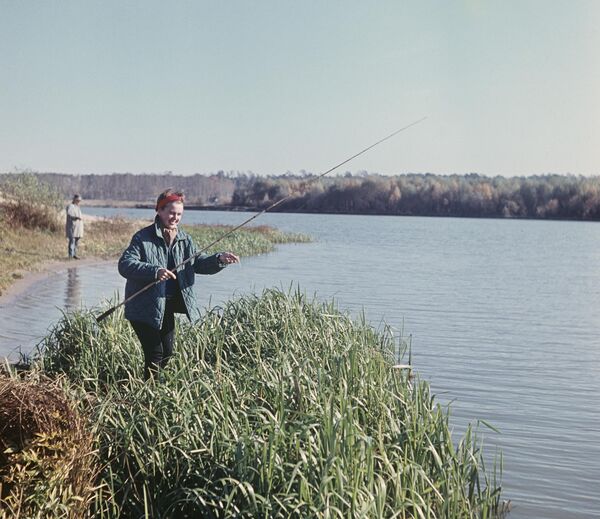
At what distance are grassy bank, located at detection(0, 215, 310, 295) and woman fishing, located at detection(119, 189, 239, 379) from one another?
13457mm

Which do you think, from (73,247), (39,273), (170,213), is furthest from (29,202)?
(170,213)

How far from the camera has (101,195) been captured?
581 feet

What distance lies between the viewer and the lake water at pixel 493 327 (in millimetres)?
8750

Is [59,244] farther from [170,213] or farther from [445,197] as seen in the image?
[445,197]

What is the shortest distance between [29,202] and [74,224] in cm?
585

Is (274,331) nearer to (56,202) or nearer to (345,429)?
(345,429)

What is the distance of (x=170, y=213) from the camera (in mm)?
7109

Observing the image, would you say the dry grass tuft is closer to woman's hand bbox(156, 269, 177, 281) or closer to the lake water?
woman's hand bbox(156, 269, 177, 281)

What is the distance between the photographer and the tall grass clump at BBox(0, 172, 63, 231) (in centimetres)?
3075

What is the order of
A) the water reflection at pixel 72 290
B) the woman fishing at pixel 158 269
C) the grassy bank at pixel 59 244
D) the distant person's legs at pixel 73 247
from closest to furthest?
the woman fishing at pixel 158 269
the water reflection at pixel 72 290
the grassy bank at pixel 59 244
the distant person's legs at pixel 73 247

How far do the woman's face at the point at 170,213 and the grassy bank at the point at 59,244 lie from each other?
13659 millimetres

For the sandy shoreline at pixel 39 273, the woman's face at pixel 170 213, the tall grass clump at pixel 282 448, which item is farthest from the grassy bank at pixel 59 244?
the tall grass clump at pixel 282 448

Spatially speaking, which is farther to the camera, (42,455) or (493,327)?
(493,327)

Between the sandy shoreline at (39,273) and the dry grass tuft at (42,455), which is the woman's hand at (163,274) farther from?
the sandy shoreline at (39,273)
